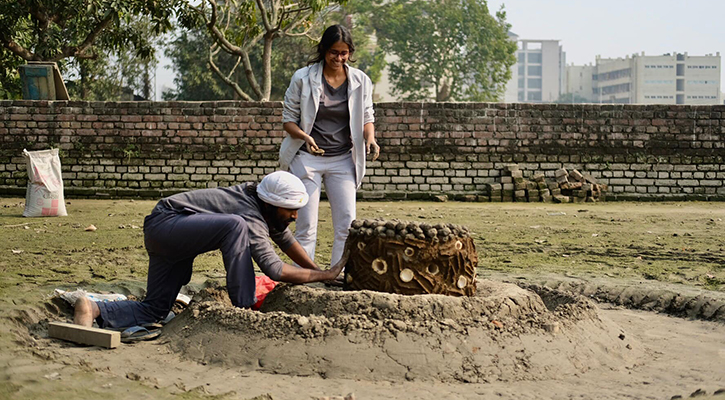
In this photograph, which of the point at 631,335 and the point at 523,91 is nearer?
the point at 631,335

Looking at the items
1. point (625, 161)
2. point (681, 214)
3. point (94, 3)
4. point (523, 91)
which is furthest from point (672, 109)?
point (523, 91)

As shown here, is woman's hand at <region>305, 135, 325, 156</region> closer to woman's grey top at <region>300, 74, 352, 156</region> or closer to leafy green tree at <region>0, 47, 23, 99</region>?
woman's grey top at <region>300, 74, 352, 156</region>

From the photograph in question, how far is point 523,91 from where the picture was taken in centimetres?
10300

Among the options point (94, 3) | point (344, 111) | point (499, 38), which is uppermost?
point (499, 38)

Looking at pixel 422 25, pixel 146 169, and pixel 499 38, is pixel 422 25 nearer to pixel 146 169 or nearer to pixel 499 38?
pixel 499 38

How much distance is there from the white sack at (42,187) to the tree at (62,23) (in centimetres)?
399

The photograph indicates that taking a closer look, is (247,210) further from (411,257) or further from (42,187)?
(42,187)

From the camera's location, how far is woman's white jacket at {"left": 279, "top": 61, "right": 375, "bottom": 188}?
4430mm

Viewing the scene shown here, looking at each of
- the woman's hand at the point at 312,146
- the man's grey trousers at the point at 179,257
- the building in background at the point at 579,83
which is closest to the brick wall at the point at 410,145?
the woman's hand at the point at 312,146

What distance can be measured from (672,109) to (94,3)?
10416 millimetres

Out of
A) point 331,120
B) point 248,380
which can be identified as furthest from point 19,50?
point 248,380

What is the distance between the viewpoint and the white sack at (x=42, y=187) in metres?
9.81

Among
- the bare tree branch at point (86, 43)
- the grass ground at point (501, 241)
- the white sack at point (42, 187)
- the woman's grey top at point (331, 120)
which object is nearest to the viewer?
the woman's grey top at point (331, 120)

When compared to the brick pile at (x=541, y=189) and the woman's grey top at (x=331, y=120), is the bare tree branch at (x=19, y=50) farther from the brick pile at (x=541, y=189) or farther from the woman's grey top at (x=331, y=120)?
the woman's grey top at (x=331, y=120)
